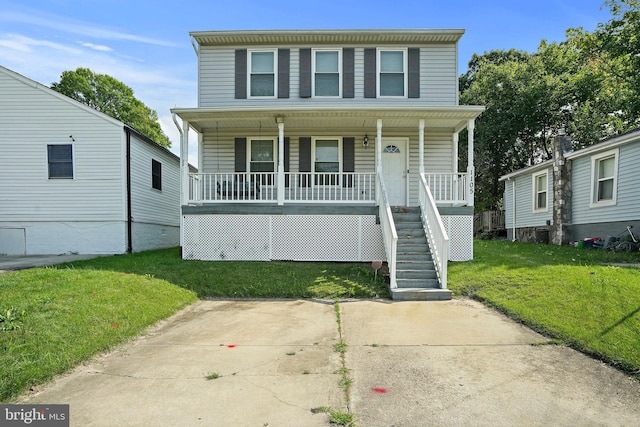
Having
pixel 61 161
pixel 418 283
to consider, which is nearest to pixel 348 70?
pixel 418 283

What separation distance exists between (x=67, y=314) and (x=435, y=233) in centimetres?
682

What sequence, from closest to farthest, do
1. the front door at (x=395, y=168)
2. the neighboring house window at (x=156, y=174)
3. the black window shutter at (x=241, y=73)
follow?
the front door at (x=395, y=168)
the black window shutter at (x=241, y=73)
the neighboring house window at (x=156, y=174)

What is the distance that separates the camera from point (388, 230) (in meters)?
8.21

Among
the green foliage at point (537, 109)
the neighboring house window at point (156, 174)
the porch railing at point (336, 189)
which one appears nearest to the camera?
the porch railing at point (336, 189)

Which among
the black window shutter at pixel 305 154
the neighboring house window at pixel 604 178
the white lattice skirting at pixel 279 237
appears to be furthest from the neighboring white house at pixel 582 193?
the black window shutter at pixel 305 154

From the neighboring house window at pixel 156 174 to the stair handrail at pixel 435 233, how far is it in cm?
999

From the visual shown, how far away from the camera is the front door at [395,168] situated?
451 inches

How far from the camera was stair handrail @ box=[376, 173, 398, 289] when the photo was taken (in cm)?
715

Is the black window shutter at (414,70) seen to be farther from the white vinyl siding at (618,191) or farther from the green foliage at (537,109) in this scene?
the green foliage at (537,109)

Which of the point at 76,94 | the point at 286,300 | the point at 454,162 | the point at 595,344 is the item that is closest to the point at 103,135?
the point at 286,300

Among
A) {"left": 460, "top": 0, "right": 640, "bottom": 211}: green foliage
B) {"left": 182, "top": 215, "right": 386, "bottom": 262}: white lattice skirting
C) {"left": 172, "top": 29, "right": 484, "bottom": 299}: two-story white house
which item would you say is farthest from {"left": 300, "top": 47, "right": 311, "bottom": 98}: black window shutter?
{"left": 460, "top": 0, "right": 640, "bottom": 211}: green foliage

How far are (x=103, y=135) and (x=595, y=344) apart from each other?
43.4 feet

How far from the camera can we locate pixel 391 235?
7.59m

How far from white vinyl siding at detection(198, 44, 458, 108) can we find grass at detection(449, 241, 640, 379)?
18.5 ft
